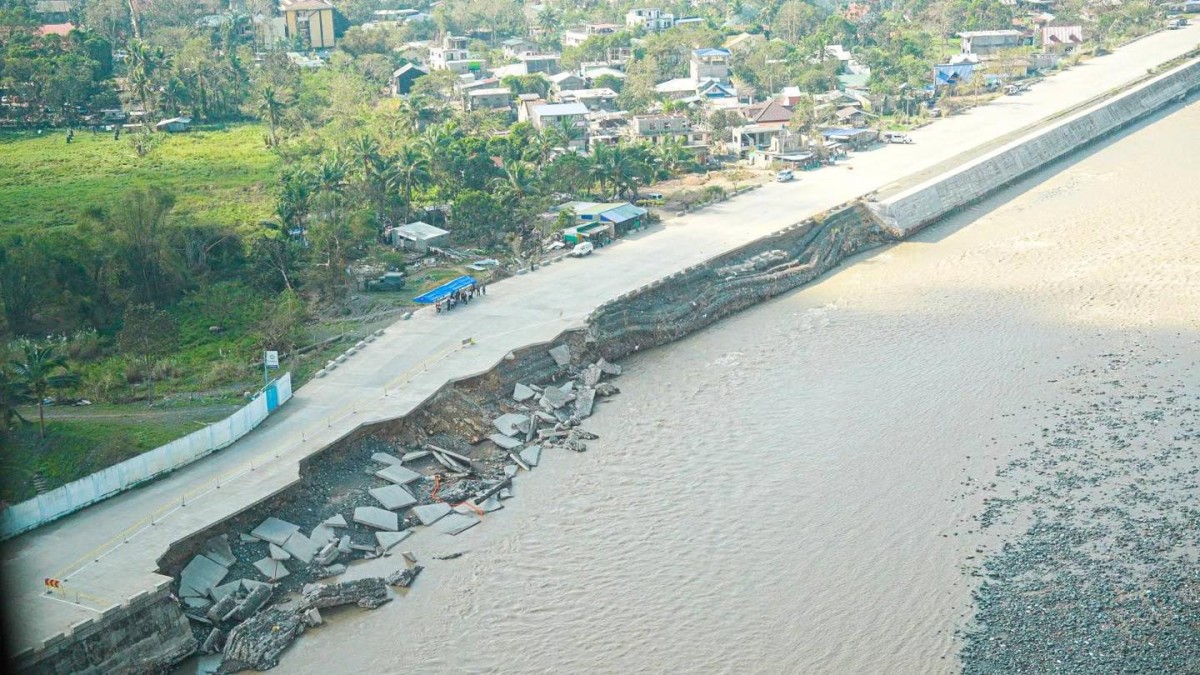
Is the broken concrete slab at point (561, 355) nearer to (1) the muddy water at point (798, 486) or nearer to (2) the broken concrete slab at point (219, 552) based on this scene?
(1) the muddy water at point (798, 486)

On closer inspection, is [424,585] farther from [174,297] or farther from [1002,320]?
[1002,320]

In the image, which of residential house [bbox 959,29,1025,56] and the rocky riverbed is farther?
residential house [bbox 959,29,1025,56]

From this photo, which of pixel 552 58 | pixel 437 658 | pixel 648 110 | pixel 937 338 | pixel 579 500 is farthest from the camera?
pixel 552 58

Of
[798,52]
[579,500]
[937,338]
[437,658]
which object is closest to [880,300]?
[937,338]

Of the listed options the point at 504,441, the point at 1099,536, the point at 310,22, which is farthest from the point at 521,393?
the point at 310,22

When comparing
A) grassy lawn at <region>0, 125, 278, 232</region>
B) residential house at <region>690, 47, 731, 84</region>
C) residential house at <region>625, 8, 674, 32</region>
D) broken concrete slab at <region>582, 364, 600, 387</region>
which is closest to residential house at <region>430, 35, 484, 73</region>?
residential house at <region>690, 47, 731, 84</region>

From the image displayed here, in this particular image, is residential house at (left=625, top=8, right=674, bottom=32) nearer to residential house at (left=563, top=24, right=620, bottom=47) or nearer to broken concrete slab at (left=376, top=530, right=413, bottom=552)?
residential house at (left=563, top=24, right=620, bottom=47)

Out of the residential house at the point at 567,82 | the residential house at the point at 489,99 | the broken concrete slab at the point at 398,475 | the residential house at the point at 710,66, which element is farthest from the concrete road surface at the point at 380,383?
the residential house at the point at 567,82
